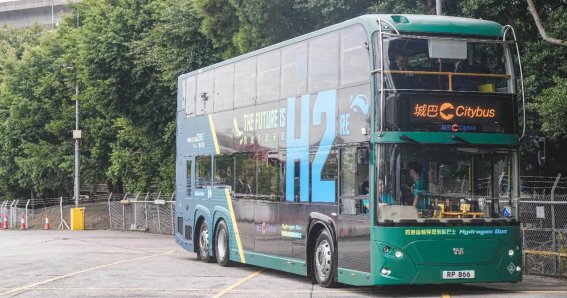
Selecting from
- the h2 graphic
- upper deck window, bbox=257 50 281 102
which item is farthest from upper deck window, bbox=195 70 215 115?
the h2 graphic

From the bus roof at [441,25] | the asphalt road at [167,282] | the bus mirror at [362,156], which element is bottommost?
the asphalt road at [167,282]

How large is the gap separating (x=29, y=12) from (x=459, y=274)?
8138cm

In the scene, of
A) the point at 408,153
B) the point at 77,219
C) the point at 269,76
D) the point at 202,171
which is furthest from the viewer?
the point at 77,219

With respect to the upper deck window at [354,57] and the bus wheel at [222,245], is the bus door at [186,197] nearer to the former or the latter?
the bus wheel at [222,245]

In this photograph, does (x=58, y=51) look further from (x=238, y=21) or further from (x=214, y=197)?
(x=214, y=197)

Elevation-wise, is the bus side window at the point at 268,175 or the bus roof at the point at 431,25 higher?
the bus roof at the point at 431,25

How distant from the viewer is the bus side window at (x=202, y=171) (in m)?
23.1

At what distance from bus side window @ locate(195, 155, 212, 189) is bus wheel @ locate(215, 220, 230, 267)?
1.15 meters

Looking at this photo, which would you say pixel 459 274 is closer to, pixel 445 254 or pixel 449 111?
pixel 445 254

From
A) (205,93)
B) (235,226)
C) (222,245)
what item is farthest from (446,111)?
(205,93)

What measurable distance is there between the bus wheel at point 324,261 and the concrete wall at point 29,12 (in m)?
72.9

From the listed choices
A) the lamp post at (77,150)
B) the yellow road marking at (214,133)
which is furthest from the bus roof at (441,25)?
the lamp post at (77,150)

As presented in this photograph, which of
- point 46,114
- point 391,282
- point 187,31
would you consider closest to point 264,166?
point 391,282

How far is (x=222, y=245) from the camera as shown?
22.4 m
